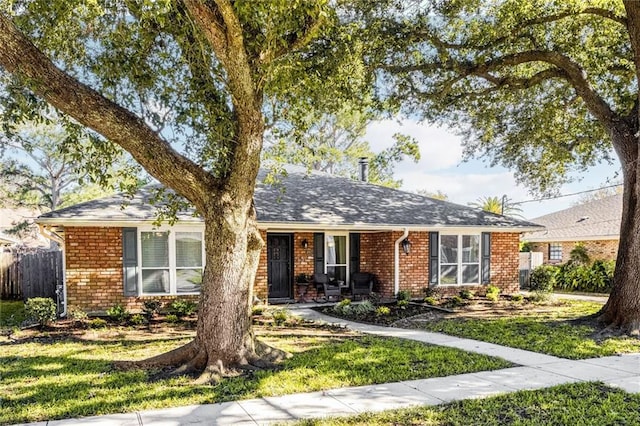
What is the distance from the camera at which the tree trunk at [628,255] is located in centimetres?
Answer: 904

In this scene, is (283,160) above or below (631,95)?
below

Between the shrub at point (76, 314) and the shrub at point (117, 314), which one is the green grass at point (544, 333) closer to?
the shrub at point (117, 314)

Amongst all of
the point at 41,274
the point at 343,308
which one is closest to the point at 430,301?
the point at 343,308

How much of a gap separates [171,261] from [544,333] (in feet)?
28.7

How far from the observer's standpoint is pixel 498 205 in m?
27.2

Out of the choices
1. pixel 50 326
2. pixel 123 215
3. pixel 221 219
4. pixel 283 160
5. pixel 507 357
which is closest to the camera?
pixel 221 219

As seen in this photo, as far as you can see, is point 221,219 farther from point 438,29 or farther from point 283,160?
point 438,29

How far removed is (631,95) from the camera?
11.3 m

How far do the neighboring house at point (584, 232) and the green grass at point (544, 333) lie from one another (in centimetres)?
1041

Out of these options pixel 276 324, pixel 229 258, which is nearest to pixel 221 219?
pixel 229 258

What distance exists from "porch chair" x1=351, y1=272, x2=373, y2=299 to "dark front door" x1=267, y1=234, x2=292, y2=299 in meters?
1.97

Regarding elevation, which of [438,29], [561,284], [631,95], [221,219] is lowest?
[561,284]

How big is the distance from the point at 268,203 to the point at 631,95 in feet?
32.2

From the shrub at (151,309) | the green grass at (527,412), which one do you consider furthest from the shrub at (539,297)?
the shrub at (151,309)
